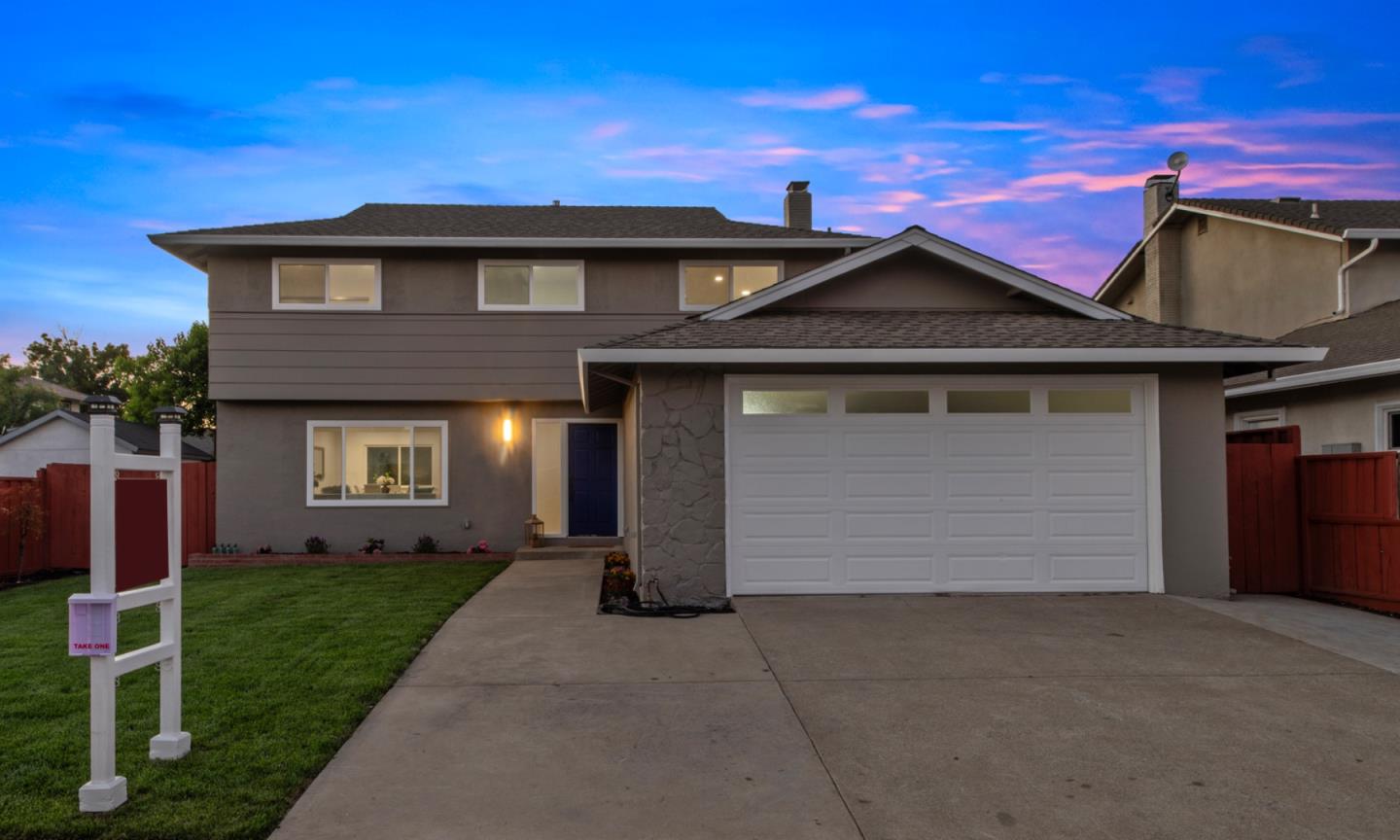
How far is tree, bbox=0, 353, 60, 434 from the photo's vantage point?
46031 millimetres

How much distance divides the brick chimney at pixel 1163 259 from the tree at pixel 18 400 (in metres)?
53.9

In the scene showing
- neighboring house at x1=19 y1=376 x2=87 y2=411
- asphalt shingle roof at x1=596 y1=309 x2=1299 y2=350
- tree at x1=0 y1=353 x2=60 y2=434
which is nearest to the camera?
asphalt shingle roof at x1=596 y1=309 x2=1299 y2=350

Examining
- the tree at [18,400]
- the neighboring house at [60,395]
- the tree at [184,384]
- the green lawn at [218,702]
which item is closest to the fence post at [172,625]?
the green lawn at [218,702]

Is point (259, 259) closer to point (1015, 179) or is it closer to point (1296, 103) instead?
point (1015, 179)

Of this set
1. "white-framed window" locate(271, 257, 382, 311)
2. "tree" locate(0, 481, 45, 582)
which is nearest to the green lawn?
"tree" locate(0, 481, 45, 582)

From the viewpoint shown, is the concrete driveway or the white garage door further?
the white garage door

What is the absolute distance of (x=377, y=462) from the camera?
14031 millimetres

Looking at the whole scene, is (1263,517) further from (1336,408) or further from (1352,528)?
(1336,408)

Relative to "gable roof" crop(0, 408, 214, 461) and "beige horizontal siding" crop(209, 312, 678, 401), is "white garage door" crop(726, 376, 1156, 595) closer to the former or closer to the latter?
"beige horizontal siding" crop(209, 312, 678, 401)

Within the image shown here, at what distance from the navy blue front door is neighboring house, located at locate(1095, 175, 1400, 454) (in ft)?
31.4

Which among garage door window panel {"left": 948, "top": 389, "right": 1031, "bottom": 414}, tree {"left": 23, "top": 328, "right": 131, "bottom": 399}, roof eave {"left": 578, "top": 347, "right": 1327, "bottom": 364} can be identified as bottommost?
garage door window panel {"left": 948, "top": 389, "right": 1031, "bottom": 414}

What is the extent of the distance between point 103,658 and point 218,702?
1650mm

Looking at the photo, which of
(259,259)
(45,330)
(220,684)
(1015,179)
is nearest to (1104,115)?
(1015,179)

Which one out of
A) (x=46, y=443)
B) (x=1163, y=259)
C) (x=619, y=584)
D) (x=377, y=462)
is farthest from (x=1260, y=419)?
(x=46, y=443)
